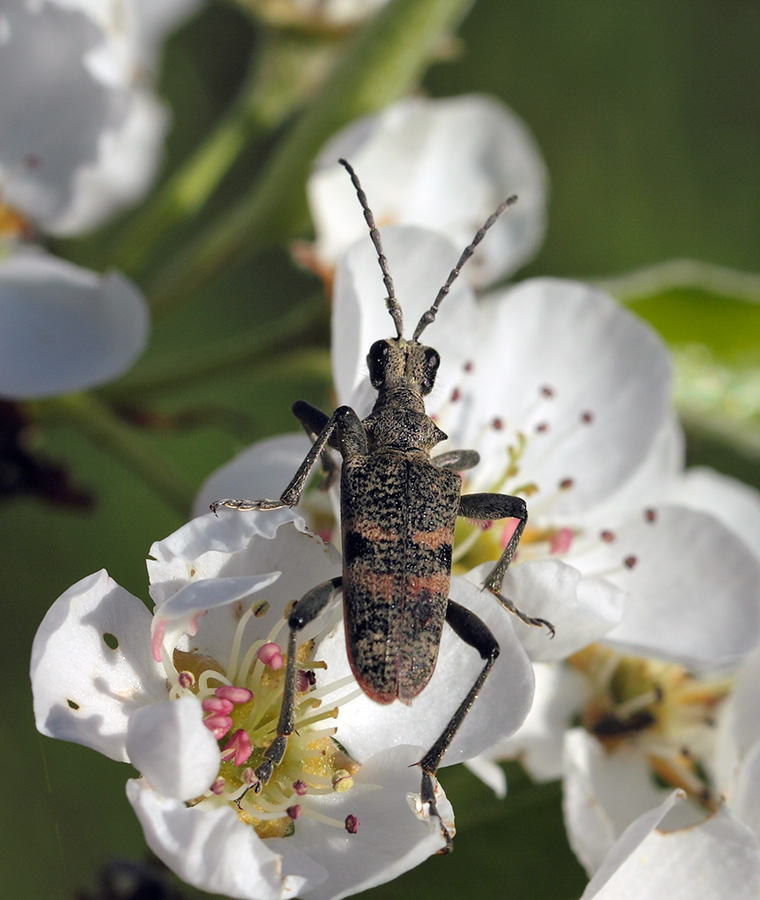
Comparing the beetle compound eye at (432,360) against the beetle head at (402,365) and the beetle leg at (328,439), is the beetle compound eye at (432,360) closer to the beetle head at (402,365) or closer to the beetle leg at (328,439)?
the beetle head at (402,365)

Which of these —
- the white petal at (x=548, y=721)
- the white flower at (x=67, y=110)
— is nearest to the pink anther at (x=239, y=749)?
the white petal at (x=548, y=721)

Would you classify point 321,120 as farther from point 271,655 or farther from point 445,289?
point 271,655

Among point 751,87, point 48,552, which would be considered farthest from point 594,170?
point 48,552

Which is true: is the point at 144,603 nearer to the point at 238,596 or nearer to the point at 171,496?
the point at 238,596

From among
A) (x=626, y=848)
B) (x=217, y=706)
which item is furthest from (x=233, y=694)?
(x=626, y=848)

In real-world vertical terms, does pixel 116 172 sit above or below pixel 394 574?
above

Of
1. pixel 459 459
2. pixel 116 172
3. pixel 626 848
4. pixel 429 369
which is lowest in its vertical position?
pixel 626 848
